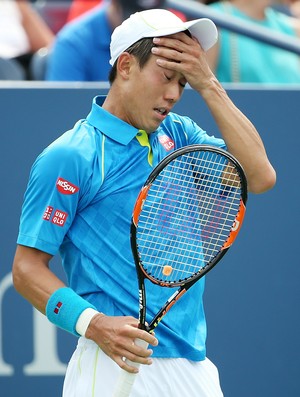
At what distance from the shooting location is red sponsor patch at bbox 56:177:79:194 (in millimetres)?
3236

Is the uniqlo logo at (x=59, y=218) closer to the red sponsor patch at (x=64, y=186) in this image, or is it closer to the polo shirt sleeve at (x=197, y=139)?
the red sponsor patch at (x=64, y=186)

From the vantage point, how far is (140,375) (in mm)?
3395

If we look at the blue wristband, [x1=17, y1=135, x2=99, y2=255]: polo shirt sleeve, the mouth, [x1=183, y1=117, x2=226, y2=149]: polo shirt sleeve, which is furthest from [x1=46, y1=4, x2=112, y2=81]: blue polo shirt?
the blue wristband

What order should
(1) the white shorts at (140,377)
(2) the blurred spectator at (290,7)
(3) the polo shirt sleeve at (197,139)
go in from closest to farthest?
(1) the white shorts at (140,377) < (3) the polo shirt sleeve at (197,139) < (2) the blurred spectator at (290,7)

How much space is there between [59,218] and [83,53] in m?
2.82

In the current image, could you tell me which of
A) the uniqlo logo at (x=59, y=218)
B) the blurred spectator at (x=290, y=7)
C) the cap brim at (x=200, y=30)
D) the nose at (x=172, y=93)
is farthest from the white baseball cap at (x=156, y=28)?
the blurred spectator at (x=290, y=7)

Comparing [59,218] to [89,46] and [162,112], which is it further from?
[89,46]

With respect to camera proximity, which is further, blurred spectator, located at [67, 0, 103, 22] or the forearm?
blurred spectator, located at [67, 0, 103, 22]

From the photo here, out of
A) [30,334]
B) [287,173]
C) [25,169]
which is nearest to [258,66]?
[287,173]

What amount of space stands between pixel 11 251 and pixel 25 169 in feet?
1.24

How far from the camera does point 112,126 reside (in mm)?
3422

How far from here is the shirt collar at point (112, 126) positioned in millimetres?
3410

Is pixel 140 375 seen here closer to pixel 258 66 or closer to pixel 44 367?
pixel 44 367

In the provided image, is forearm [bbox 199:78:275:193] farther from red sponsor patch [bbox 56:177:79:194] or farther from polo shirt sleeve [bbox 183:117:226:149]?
red sponsor patch [bbox 56:177:79:194]
